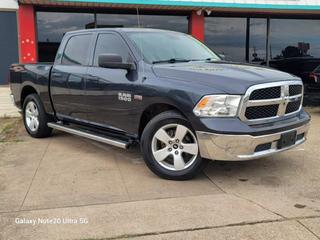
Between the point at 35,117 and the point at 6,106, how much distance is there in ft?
13.8

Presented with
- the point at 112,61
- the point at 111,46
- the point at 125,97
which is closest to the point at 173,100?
the point at 125,97

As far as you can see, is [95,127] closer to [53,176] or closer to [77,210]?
[53,176]

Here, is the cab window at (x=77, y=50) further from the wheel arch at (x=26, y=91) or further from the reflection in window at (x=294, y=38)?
the reflection in window at (x=294, y=38)

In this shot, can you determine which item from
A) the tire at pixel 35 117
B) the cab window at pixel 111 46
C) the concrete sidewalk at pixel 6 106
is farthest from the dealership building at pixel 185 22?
the cab window at pixel 111 46

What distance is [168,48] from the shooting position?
6301 mm

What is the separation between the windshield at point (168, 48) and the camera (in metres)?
6.04

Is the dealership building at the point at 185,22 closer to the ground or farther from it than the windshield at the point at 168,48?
farther from it

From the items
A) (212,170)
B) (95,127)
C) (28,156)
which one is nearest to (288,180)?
(212,170)

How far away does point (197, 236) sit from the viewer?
12.7 feet

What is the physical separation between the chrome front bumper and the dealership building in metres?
8.64

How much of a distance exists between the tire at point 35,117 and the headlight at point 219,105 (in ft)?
12.6

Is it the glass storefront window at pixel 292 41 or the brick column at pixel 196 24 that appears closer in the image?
the brick column at pixel 196 24

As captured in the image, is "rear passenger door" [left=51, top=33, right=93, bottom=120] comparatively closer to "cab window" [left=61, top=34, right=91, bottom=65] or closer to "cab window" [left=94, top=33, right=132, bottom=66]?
"cab window" [left=61, top=34, right=91, bottom=65]

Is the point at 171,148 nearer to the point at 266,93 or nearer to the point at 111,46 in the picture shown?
the point at 266,93
